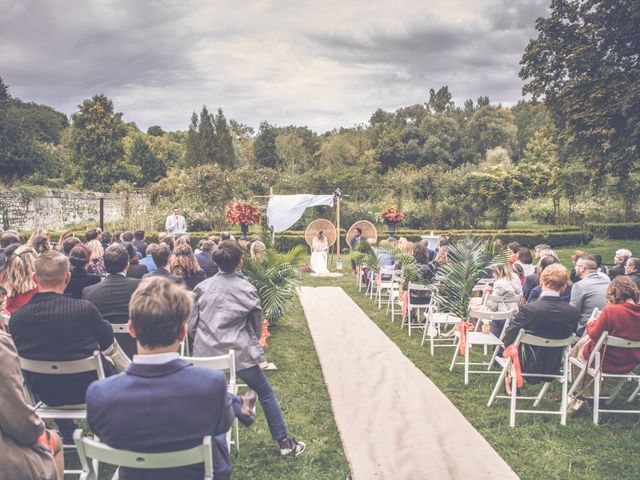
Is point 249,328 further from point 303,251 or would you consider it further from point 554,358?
point 303,251

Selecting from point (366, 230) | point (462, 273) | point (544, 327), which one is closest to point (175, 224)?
A: point (366, 230)

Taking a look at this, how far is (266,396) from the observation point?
3.91 metres

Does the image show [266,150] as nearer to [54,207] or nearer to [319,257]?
[54,207]

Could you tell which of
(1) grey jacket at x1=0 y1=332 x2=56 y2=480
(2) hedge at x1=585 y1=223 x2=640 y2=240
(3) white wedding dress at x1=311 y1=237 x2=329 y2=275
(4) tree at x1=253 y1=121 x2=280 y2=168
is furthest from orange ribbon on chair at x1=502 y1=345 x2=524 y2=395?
(4) tree at x1=253 y1=121 x2=280 y2=168

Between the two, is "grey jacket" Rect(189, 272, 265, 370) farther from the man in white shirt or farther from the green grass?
the man in white shirt

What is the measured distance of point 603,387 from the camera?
17.0ft

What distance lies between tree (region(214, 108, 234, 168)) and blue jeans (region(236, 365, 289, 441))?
152ft

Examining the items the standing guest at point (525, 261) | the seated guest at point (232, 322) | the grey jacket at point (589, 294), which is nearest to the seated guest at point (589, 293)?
the grey jacket at point (589, 294)

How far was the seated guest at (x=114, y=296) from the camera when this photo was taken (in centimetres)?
436

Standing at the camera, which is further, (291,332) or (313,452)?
(291,332)

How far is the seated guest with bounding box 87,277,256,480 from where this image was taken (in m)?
1.88

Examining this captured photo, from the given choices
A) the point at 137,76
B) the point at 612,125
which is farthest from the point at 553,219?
the point at 137,76

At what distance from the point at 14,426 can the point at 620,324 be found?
198 inches

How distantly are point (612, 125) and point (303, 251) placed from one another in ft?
35.9
